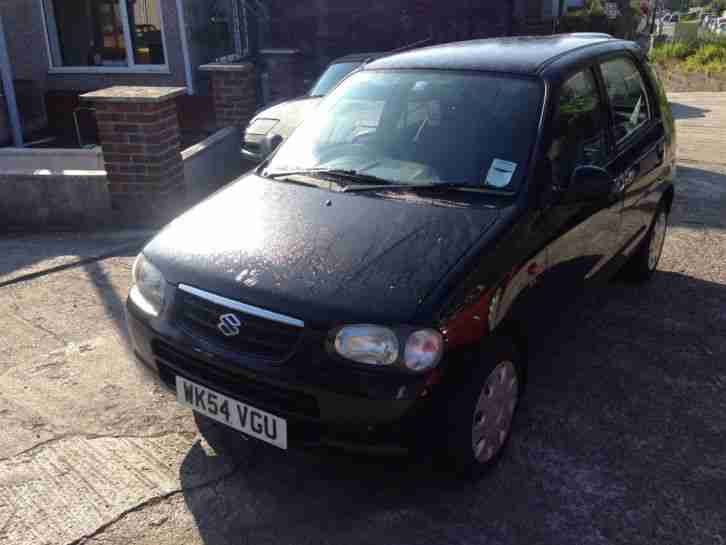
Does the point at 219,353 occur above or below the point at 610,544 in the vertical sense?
above

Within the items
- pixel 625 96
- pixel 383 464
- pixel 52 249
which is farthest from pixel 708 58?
pixel 383 464

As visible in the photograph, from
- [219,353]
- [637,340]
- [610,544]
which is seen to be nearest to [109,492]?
[219,353]

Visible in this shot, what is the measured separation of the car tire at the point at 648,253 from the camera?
17.2 feet

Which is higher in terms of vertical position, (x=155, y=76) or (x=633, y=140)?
(x=633, y=140)

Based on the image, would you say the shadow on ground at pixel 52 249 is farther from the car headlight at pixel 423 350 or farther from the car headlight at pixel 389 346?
the car headlight at pixel 423 350

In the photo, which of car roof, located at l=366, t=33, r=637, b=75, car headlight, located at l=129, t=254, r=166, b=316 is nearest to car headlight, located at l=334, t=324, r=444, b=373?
car headlight, located at l=129, t=254, r=166, b=316

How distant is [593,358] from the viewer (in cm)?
436

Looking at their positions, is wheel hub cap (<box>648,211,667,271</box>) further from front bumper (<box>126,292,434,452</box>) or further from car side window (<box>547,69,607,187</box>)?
front bumper (<box>126,292,434,452</box>)

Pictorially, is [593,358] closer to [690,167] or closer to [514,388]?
[514,388]

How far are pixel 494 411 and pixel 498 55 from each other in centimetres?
204

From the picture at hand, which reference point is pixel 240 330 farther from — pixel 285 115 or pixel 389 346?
pixel 285 115

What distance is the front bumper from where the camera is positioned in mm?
2674

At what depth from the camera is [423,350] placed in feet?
8.89

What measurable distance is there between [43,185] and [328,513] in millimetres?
4991
